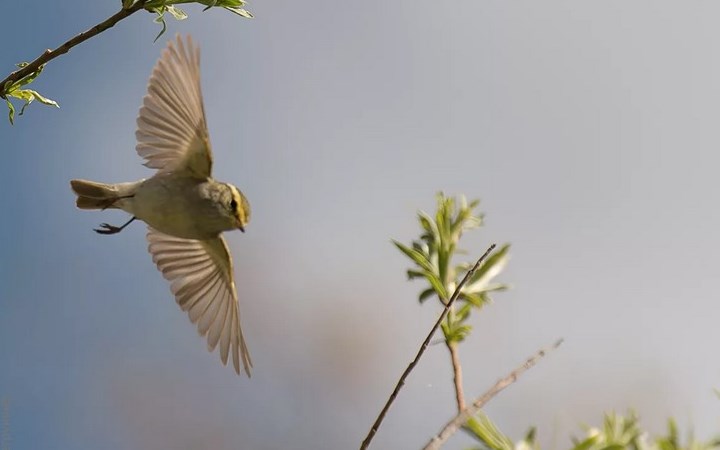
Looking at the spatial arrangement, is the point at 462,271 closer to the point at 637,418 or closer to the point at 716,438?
the point at 637,418

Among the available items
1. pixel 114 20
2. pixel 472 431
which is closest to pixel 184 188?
pixel 114 20

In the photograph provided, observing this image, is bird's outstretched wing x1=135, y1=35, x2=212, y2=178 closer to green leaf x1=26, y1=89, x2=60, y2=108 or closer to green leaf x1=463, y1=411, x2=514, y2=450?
green leaf x1=26, y1=89, x2=60, y2=108

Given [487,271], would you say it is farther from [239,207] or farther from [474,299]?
[239,207]

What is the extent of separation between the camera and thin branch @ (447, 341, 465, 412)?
225cm

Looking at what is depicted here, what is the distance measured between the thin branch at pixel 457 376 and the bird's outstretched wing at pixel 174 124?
5.45ft

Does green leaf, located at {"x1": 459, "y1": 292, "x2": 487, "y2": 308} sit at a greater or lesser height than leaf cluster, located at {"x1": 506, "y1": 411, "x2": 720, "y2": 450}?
greater

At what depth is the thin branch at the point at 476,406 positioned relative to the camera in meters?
1.95

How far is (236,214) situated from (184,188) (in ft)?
0.90

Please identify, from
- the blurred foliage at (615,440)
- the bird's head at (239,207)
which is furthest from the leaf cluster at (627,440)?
the bird's head at (239,207)

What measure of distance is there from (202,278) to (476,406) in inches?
106

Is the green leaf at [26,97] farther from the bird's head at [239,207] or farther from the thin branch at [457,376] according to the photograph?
the thin branch at [457,376]

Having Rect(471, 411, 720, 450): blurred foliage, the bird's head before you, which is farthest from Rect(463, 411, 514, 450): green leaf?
the bird's head

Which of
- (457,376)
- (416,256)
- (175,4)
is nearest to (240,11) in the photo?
(175,4)

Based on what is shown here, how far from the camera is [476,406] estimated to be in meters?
2.09
